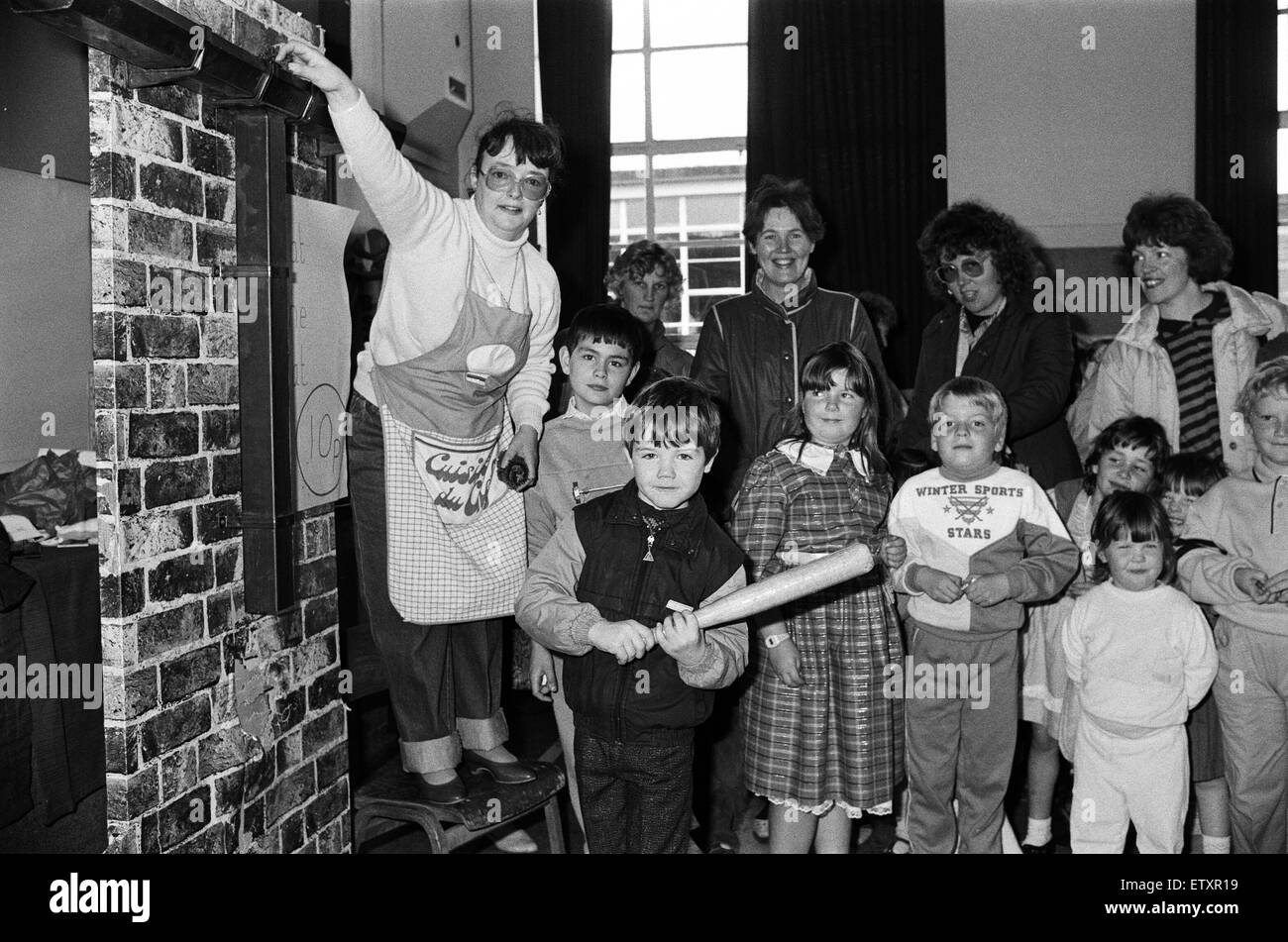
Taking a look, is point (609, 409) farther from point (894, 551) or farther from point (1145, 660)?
point (1145, 660)

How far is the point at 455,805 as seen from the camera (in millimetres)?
2293

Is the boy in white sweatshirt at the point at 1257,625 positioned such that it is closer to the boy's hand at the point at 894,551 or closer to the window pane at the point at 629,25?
the boy's hand at the point at 894,551

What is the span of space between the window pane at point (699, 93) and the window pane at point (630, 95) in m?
0.06

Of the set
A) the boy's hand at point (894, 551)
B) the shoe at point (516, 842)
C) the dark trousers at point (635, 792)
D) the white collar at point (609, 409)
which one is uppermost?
the white collar at point (609, 409)

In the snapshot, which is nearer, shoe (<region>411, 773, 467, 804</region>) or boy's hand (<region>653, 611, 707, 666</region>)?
boy's hand (<region>653, 611, 707, 666</region>)

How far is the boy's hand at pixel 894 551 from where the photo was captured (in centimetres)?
241

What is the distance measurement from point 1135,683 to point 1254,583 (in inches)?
14.4

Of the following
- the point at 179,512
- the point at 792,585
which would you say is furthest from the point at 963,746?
the point at 179,512

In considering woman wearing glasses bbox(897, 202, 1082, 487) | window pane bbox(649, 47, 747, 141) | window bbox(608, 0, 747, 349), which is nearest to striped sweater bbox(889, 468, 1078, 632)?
woman wearing glasses bbox(897, 202, 1082, 487)

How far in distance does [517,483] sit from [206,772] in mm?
844

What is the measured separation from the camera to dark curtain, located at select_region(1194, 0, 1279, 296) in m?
5.75

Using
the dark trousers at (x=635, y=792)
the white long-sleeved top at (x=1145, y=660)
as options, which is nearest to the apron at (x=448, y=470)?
the dark trousers at (x=635, y=792)

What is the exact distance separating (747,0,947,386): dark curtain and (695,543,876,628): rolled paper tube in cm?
438

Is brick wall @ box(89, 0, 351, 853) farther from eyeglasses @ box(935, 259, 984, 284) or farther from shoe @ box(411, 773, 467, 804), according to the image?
eyeglasses @ box(935, 259, 984, 284)
